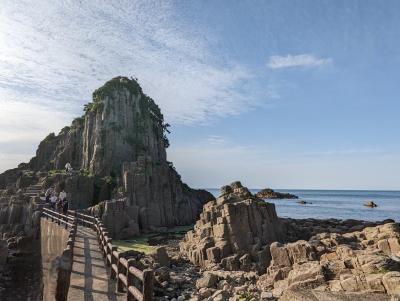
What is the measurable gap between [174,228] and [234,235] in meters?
28.8

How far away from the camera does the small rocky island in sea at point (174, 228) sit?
65.3ft

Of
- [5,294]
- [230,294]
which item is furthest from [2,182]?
[230,294]

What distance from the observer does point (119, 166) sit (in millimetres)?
72125

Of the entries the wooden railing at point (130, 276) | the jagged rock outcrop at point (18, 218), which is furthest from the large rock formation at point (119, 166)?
the wooden railing at point (130, 276)

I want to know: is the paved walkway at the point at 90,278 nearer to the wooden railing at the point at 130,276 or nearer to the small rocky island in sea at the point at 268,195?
the wooden railing at the point at 130,276

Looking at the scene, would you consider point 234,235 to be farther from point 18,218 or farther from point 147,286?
point 18,218

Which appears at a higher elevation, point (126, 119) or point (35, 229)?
point (126, 119)

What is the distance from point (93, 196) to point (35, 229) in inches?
928

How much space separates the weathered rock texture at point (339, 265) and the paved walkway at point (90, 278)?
6.37 meters

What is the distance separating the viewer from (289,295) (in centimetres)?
807

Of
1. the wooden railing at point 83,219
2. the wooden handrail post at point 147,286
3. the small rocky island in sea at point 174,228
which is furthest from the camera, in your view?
the wooden railing at point 83,219

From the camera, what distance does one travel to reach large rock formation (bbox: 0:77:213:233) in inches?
2415

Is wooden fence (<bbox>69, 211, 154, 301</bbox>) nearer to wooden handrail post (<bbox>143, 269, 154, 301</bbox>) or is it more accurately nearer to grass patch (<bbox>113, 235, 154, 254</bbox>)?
wooden handrail post (<bbox>143, 269, 154, 301</bbox>)

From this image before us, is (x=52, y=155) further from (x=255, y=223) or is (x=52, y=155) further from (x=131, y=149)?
(x=255, y=223)
